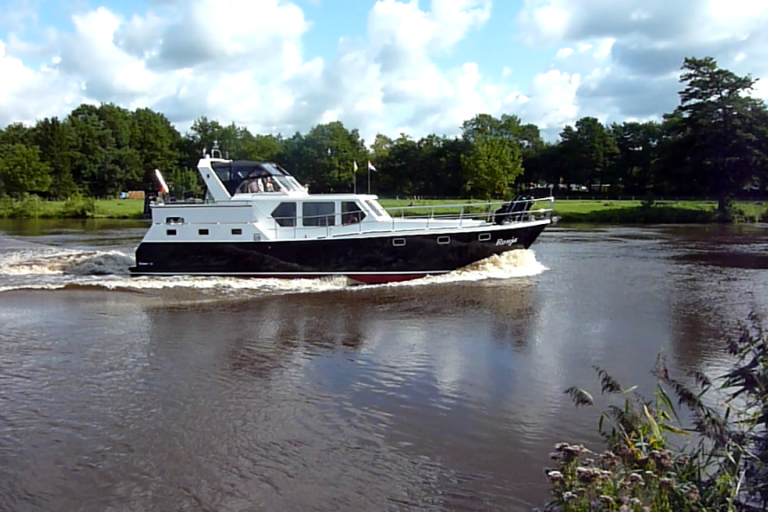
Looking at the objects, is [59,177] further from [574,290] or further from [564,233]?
[574,290]

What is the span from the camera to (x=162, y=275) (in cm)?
1972

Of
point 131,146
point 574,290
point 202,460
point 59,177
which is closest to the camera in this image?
point 202,460

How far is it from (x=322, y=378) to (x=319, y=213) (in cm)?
992

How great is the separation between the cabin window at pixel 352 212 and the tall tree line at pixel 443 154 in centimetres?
3968

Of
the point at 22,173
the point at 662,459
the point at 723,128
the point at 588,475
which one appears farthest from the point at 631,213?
the point at 22,173

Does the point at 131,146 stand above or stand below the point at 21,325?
above

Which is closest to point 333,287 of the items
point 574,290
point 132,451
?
point 574,290

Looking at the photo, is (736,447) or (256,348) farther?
(256,348)

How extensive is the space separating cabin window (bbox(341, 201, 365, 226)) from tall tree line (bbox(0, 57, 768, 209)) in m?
39.7

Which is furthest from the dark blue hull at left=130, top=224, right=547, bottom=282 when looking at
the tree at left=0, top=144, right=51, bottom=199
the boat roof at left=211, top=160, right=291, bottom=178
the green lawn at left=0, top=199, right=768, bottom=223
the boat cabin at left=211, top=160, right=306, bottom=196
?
the tree at left=0, top=144, right=51, bottom=199

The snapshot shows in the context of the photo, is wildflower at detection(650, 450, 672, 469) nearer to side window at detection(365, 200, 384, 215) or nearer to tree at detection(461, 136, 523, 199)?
side window at detection(365, 200, 384, 215)

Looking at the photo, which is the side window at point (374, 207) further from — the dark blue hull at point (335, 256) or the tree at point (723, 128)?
the tree at point (723, 128)

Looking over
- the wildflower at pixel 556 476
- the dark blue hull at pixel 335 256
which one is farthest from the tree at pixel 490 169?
the wildflower at pixel 556 476

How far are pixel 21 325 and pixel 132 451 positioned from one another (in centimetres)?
813
